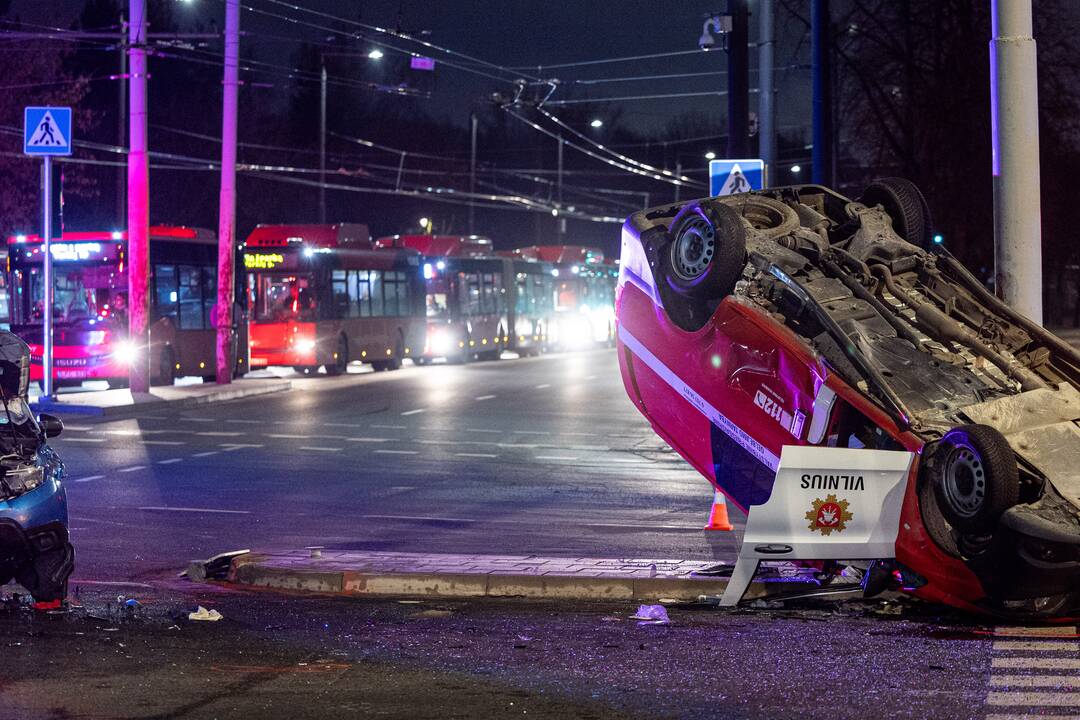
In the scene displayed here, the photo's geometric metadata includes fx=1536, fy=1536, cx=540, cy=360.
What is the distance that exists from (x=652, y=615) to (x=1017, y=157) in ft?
16.6

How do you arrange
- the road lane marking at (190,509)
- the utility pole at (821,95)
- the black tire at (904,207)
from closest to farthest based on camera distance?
the black tire at (904,207) < the road lane marking at (190,509) < the utility pole at (821,95)

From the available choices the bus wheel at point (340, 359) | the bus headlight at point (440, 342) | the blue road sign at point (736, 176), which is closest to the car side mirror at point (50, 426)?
the blue road sign at point (736, 176)

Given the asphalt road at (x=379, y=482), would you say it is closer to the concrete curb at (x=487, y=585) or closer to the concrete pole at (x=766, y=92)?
the concrete curb at (x=487, y=585)

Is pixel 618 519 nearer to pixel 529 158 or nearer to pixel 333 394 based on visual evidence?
pixel 333 394

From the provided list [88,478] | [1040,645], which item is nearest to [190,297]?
[88,478]

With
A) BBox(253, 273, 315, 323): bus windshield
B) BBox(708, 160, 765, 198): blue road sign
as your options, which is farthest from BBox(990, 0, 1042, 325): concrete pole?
BBox(253, 273, 315, 323): bus windshield

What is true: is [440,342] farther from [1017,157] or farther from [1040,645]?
[1040,645]

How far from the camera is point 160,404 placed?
27.5m

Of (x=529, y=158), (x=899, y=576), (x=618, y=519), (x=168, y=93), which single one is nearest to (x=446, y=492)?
(x=618, y=519)

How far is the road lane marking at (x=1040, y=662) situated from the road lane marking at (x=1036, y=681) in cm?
19

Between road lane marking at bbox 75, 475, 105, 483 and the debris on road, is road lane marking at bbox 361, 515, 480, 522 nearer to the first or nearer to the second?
the debris on road

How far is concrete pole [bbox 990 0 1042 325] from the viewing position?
1156 centimetres

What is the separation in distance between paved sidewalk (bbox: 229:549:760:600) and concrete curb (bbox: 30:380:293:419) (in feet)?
50.9

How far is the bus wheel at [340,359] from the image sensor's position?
39.2m
